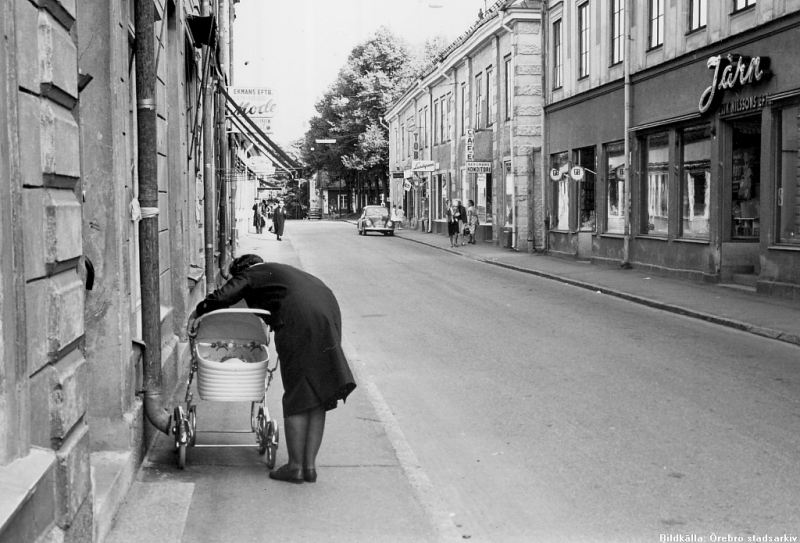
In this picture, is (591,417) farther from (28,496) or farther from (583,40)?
(583,40)

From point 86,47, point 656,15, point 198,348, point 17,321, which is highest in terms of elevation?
point 656,15

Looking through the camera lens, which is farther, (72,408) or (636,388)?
(636,388)

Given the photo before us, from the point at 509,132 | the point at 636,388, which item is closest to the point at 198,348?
the point at 636,388

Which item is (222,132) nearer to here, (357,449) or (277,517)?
(357,449)

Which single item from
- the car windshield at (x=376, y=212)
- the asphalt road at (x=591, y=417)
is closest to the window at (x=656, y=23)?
the asphalt road at (x=591, y=417)

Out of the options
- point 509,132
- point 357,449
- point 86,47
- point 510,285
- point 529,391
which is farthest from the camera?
point 509,132

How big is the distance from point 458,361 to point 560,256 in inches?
739

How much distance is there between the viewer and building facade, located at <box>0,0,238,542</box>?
3.78 m

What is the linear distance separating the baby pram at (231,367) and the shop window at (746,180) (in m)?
13.7

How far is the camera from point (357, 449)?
7379 millimetres

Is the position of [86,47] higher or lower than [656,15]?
lower

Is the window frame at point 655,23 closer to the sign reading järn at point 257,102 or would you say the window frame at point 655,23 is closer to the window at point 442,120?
the sign reading järn at point 257,102

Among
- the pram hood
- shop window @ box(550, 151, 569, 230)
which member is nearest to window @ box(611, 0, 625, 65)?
shop window @ box(550, 151, 569, 230)

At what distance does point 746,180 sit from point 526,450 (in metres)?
13.4
